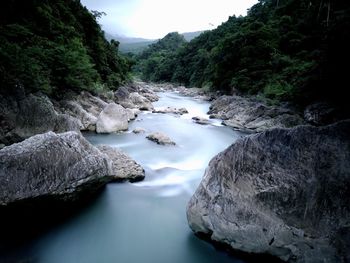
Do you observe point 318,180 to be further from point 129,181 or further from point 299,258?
point 129,181

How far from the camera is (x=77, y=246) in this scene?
5613mm

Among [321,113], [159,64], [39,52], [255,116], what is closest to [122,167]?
[39,52]

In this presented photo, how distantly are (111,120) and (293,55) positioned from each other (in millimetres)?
18004

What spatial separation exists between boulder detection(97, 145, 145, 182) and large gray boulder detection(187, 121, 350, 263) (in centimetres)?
322

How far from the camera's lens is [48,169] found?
5.59 m

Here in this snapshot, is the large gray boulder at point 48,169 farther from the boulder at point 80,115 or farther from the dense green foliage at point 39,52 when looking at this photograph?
the boulder at point 80,115

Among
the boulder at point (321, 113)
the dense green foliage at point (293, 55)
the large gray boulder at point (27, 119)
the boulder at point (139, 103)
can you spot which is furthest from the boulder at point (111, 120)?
the dense green foliage at point (293, 55)

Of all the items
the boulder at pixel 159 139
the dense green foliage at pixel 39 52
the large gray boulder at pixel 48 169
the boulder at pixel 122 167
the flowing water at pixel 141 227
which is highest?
the dense green foliage at pixel 39 52

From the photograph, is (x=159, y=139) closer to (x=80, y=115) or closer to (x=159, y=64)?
(x=80, y=115)

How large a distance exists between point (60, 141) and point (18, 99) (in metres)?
4.98

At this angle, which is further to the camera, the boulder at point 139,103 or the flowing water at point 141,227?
the boulder at point 139,103

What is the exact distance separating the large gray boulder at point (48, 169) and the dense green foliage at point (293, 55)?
10109mm

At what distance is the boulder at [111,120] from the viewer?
13383 mm

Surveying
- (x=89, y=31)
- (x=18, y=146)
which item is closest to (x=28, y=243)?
(x=18, y=146)
